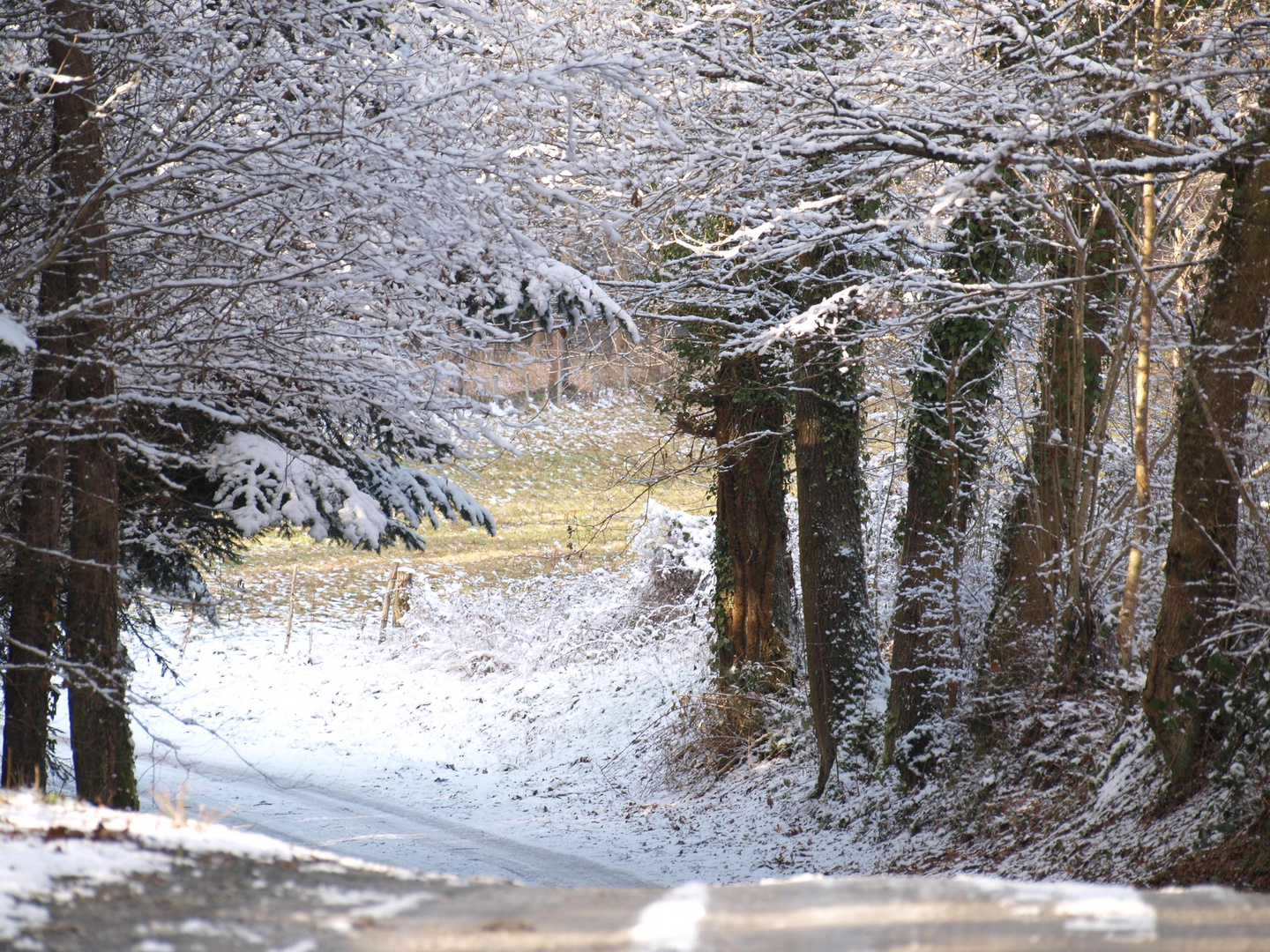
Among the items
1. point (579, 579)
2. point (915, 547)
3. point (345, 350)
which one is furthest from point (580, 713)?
point (345, 350)

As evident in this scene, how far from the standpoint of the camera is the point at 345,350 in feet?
24.9

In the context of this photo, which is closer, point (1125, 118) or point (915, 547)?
point (1125, 118)

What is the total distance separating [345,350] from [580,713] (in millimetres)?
8450

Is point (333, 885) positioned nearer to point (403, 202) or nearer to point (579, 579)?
point (403, 202)

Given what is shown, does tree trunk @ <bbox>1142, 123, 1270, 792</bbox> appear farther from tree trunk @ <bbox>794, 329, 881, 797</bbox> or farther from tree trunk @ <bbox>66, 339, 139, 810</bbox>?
tree trunk @ <bbox>66, 339, 139, 810</bbox>

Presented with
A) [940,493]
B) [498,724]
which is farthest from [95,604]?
[498,724]

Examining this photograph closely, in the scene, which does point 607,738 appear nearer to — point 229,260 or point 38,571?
point 38,571

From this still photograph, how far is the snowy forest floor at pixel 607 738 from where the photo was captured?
7055 mm

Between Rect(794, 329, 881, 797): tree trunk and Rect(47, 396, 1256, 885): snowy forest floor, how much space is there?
0.54 metres

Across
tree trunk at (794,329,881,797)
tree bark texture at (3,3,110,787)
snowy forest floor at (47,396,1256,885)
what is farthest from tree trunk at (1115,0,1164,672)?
tree bark texture at (3,3,110,787)

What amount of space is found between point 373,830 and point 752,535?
17.4ft

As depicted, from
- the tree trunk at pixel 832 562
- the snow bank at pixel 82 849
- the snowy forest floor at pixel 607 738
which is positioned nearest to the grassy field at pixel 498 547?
the snowy forest floor at pixel 607 738

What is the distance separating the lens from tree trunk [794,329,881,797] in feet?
31.8

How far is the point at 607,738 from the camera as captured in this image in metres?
13.9
